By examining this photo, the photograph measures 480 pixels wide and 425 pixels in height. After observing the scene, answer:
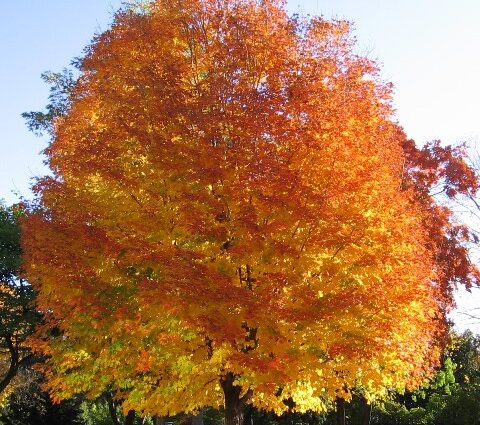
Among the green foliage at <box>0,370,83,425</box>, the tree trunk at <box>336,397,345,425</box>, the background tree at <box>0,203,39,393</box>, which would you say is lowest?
the tree trunk at <box>336,397,345,425</box>

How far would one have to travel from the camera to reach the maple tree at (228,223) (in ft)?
38.4

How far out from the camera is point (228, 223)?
39.2 ft

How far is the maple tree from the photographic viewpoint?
11695 mm

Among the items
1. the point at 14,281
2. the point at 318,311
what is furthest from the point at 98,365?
the point at 14,281

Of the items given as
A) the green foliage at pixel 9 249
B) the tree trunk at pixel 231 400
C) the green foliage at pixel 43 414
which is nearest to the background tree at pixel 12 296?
the green foliage at pixel 9 249

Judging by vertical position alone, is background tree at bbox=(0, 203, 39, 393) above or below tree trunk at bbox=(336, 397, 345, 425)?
above

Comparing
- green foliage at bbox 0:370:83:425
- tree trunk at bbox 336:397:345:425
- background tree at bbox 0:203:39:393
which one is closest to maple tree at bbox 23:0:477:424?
tree trunk at bbox 336:397:345:425

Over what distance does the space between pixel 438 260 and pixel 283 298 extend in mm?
17026

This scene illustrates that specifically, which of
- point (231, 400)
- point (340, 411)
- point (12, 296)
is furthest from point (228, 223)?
point (12, 296)

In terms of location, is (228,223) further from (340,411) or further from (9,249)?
(9,249)

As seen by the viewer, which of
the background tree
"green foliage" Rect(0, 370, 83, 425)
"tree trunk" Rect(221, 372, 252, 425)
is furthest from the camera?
the background tree

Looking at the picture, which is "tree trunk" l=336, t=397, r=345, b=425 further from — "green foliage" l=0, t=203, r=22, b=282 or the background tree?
"green foliage" l=0, t=203, r=22, b=282

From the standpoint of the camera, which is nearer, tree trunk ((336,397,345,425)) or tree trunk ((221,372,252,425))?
Result: tree trunk ((221,372,252,425))

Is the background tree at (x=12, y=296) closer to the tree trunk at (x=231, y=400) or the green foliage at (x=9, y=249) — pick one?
the green foliage at (x=9, y=249)
